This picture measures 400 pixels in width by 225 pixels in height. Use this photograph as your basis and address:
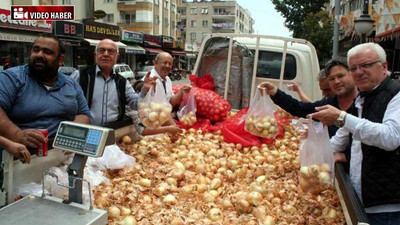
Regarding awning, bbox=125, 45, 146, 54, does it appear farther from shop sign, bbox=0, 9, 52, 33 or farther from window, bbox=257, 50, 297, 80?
window, bbox=257, 50, 297, 80

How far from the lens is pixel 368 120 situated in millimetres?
1978

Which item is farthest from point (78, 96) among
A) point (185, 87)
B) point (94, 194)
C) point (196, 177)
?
point (185, 87)

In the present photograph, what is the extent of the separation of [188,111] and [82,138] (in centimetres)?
277

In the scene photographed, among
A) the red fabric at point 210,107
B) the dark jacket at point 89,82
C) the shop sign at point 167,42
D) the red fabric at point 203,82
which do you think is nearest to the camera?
the dark jacket at point 89,82

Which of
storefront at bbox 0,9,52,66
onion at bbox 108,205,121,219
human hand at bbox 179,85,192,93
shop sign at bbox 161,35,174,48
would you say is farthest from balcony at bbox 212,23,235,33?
onion at bbox 108,205,121,219

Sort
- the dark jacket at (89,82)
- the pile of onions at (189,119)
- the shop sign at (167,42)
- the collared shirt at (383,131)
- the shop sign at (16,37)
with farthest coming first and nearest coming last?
the shop sign at (167,42) < the shop sign at (16,37) < the pile of onions at (189,119) < the dark jacket at (89,82) < the collared shirt at (383,131)

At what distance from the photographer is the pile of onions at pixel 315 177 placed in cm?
244

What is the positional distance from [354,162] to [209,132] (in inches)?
90.0

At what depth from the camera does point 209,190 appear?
2734 millimetres

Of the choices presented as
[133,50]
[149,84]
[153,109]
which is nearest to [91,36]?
[133,50]

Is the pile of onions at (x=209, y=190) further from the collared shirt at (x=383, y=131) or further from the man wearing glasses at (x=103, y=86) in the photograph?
the collared shirt at (x=383, y=131)

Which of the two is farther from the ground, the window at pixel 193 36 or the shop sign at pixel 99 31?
the window at pixel 193 36

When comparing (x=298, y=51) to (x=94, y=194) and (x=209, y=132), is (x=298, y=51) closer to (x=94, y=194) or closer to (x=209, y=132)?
(x=209, y=132)

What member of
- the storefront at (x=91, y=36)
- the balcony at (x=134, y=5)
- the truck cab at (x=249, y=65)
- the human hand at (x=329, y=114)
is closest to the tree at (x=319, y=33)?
the storefront at (x=91, y=36)
